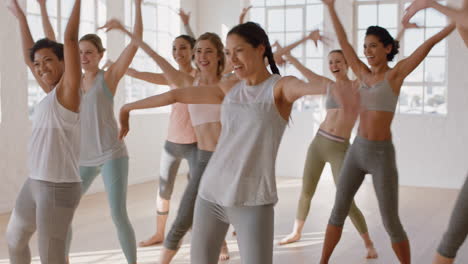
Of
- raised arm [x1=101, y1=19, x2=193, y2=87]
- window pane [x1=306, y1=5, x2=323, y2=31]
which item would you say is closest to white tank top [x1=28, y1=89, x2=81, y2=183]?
raised arm [x1=101, y1=19, x2=193, y2=87]

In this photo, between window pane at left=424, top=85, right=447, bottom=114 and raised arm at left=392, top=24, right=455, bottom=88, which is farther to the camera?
window pane at left=424, top=85, right=447, bottom=114

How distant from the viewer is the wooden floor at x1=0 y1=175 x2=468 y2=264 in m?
4.30

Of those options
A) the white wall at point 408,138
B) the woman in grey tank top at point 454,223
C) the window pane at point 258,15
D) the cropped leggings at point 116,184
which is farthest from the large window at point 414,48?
the cropped leggings at point 116,184

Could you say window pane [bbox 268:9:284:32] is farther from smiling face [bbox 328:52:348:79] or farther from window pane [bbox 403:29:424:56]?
smiling face [bbox 328:52:348:79]

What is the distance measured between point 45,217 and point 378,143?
74.5 inches

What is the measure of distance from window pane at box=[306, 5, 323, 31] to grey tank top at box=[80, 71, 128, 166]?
5.22 meters

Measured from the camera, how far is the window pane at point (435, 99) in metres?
7.57

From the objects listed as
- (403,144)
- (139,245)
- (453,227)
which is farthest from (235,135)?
(403,144)

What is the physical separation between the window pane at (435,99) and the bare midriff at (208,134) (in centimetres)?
488

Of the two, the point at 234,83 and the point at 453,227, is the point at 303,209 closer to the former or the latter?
the point at 453,227

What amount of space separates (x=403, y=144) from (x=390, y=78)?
4.39 m

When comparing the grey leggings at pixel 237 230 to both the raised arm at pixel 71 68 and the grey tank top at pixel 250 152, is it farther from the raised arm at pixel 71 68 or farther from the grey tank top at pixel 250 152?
the raised arm at pixel 71 68

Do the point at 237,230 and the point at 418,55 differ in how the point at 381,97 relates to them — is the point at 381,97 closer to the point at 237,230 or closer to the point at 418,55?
the point at 418,55

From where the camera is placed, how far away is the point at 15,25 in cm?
581
